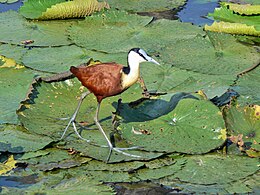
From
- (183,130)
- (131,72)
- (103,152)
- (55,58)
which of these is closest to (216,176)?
(183,130)

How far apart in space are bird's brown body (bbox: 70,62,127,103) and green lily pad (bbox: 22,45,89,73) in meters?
1.12

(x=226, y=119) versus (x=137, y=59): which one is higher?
(x=137, y=59)

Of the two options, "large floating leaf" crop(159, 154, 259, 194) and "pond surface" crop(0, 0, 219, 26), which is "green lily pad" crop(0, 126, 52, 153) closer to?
"large floating leaf" crop(159, 154, 259, 194)

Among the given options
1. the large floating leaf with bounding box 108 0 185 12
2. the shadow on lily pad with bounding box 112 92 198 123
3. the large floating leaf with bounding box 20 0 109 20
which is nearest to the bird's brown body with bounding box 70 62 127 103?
the shadow on lily pad with bounding box 112 92 198 123

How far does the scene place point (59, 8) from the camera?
739cm

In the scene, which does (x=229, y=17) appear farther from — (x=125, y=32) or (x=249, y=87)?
(x=249, y=87)

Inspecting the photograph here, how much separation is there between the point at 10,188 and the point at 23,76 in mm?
1905

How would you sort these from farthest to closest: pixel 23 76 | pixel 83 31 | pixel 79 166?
pixel 83 31 → pixel 23 76 → pixel 79 166

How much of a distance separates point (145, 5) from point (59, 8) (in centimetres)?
114

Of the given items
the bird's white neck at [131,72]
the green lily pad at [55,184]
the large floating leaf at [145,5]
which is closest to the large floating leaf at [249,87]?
the bird's white neck at [131,72]

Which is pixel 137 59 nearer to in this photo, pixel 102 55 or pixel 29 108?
pixel 29 108

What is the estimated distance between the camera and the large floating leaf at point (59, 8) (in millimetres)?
7418

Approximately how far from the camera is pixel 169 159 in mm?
4910

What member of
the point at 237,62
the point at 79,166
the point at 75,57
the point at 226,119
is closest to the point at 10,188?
the point at 79,166
